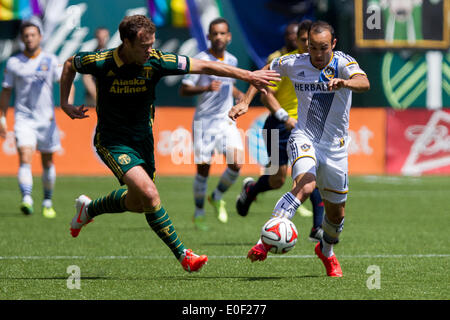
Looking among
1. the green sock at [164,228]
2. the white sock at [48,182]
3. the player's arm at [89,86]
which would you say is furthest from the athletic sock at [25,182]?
the player's arm at [89,86]

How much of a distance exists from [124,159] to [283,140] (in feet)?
12.5

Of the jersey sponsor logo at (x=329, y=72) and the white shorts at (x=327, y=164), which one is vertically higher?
the jersey sponsor logo at (x=329, y=72)

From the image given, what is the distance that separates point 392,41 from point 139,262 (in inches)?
678

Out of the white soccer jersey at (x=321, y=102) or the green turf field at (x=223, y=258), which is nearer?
the green turf field at (x=223, y=258)

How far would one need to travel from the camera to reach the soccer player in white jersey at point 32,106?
12.6m

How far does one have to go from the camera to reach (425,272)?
7.47 metres

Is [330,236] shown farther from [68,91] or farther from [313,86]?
[68,91]

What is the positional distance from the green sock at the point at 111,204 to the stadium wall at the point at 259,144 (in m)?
11.3

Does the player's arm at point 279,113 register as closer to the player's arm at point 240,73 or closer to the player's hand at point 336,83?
the player's arm at point 240,73

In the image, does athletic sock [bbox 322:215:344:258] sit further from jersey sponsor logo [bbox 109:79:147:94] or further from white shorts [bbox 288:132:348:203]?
jersey sponsor logo [bbox 109:79:147:94]

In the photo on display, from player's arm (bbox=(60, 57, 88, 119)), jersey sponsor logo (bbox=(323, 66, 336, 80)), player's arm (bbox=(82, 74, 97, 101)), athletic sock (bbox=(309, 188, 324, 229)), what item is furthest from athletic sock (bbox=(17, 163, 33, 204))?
player's arm (bbox=(82, 74, 97, 101))

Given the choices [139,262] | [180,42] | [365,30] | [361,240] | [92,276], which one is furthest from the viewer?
[180,42]

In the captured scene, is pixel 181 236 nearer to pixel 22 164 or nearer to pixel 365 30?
pixel 22 164
